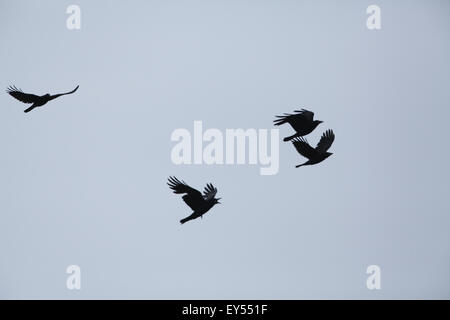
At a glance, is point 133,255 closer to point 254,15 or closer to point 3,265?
point 3,265

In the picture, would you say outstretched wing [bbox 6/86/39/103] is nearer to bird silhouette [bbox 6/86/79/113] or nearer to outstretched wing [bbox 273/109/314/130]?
bird silhouette [bbox 6/86/79/113]

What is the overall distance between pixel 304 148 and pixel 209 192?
1.64ft

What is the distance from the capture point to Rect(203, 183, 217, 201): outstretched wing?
2.49m

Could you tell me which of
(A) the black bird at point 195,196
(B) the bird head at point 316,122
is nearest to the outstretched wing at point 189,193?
(A) the black bird at point 195,196

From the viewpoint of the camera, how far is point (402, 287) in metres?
2.51

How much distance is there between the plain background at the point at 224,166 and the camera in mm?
2492

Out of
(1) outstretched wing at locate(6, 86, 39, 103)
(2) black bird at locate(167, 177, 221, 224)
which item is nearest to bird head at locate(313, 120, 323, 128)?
(2) black bird at locate(167, 177, 221, 224)

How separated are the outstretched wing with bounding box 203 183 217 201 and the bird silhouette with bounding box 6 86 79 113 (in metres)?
0.78

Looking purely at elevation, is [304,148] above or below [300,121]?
below

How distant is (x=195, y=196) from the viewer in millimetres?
2479

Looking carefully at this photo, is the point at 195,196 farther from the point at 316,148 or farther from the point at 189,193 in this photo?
the point at 316,148

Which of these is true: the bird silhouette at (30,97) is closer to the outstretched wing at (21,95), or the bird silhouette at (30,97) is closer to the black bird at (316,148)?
the outstretched wing at (21,95)

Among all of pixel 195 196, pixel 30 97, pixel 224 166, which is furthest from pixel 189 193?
pixel 30 97
